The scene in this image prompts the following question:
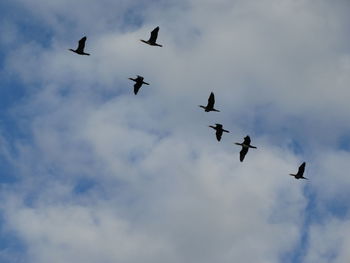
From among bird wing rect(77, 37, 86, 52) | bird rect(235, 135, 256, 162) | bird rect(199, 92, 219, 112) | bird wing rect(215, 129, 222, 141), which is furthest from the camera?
bird rect(235, 135, 256, 162)

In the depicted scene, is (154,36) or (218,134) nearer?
(154,36)

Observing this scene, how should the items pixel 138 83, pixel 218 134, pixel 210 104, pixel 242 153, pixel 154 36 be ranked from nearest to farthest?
pixel 154 36 → pixel 210 104 → pixel 138 83 → pixel 218 134 → pixel 242 153

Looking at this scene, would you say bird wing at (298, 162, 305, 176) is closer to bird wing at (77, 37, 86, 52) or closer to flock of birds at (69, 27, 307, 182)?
flock of birds at (69, 27, 307, 182)

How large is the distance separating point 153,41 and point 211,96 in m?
14.5

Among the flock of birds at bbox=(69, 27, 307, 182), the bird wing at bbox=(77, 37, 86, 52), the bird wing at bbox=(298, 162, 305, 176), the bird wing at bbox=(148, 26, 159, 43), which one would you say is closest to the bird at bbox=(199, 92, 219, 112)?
the flock of birds at bbox=(69, 27, 307, 182)

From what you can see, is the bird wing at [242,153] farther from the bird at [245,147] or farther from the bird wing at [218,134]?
the bird wing at [218,134]

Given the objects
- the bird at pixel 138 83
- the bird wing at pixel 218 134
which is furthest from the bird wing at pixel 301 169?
the bird at pixel 138 83

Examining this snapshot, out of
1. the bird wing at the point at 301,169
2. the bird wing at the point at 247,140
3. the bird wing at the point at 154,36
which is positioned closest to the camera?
the bird wing at the point at 154,36

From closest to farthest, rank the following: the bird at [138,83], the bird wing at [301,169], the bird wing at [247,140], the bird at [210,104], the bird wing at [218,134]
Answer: the bird at [210,104] → the bird at [138,83] → the bird wing at [218,134] → the bird wing at [247,140] → the bird wing at [301,169]

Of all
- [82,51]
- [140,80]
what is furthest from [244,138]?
[82,51]

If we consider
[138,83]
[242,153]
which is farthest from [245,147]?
[138,83]

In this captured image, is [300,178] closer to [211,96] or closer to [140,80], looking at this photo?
[211,96]

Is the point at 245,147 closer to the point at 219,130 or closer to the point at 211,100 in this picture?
the point at 219,130

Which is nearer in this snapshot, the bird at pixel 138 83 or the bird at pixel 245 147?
the bird at pixel 138 83
